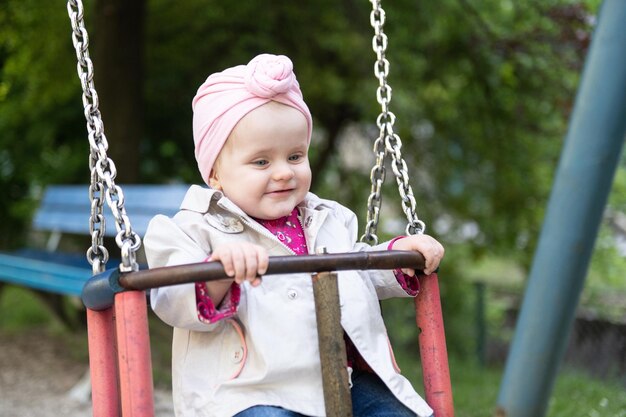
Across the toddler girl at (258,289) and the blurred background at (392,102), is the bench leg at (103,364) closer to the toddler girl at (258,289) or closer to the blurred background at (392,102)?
the toddler girl at (258,289)

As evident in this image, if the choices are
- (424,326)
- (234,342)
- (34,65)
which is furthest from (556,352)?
(34,65)

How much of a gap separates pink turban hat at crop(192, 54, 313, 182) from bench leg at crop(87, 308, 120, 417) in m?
0.48

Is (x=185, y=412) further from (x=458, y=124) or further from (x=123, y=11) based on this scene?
(x=458, y=124)

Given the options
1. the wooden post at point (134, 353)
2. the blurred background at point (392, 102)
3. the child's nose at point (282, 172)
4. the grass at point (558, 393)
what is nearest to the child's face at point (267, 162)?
the child's nose at point (282, 172)

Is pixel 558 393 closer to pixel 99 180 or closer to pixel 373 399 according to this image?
pixel 373 399

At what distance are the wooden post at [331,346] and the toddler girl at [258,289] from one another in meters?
0.10

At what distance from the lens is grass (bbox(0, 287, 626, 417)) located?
16.2 ft

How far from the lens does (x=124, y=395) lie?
2.13 meters

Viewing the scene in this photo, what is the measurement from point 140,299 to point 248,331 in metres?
0.29

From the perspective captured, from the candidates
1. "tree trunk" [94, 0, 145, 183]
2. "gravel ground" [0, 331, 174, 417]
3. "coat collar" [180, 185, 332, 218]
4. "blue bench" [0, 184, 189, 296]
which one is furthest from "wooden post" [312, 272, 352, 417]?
"tree trunk" [94, 0, 145, 183]

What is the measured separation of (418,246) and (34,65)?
18.7 ft

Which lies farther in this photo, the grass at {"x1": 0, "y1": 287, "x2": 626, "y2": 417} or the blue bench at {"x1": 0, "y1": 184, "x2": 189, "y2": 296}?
the blue bench at {"x1": 0, "y1": 184, "x2": 189, "y2": 296}

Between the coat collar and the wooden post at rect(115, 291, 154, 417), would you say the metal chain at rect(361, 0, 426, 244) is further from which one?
the wooden post at rect(115, 291, 154, 417)

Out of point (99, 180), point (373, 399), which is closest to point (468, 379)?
point (373, 399)
